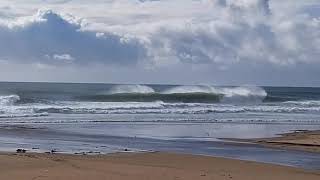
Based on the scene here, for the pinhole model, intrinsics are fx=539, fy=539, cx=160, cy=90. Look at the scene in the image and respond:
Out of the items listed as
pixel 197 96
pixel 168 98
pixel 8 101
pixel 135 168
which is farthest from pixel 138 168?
pixel 197 96

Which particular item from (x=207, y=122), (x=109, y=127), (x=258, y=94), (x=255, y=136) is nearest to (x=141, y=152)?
(x=255, y=136)

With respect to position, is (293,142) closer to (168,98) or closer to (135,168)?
(135,168)

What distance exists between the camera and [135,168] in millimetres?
10727

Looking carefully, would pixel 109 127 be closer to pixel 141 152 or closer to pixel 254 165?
pixel 141 152

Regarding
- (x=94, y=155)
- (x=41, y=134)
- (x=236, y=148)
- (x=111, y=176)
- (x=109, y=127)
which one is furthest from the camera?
(x=109, y=127)

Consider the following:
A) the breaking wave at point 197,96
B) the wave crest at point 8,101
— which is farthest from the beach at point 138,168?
the breaking wave at point 197,96

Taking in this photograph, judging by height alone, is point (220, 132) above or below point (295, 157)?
above

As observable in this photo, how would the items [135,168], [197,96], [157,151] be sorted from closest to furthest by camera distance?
[135,168]
[157,151]
[197,96]

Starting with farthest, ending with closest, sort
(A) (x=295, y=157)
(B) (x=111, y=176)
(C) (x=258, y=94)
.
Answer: (C) (x=258, y=94) < (A) (x=295, y=157) < (B) (x=111, y=176)

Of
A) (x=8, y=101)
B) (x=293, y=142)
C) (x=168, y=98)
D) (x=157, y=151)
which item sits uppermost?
(x=168, y=98)

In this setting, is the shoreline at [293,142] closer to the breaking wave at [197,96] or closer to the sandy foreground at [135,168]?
the sandy foreground at [135,168]

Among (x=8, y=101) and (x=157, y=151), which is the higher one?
(x=8, y=101)

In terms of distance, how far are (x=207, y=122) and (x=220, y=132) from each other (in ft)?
18.1

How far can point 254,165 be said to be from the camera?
1204cm
